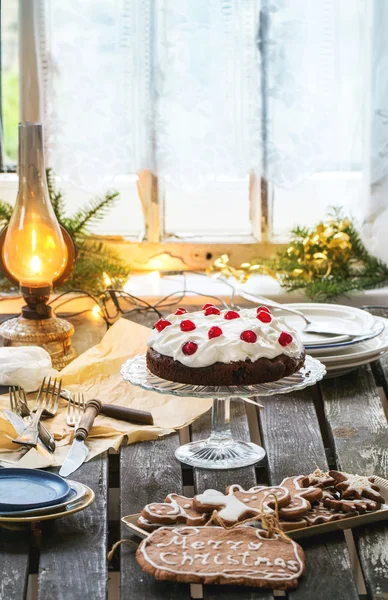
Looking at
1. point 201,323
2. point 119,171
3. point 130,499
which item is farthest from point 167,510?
point 119,171

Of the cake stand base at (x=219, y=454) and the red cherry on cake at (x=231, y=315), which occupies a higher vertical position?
the red cherry on cake at (x=231, y=315)

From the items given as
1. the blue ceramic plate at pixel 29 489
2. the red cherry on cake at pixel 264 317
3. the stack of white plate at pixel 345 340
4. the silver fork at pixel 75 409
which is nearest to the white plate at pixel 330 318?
the stack of white plate at pixel 345 340

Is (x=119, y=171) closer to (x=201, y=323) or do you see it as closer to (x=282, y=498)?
(x=201, y=323)

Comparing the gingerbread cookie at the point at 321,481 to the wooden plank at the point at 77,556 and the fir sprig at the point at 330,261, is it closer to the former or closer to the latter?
the wooden plank at the point at 77,556

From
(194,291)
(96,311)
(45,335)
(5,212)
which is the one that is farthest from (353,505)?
(5,212)

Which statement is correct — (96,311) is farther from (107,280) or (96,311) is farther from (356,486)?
(356,486)

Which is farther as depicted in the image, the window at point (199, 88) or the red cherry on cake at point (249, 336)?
the window at point (199, 88)

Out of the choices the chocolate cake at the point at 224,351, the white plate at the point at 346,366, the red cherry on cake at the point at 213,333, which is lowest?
the white plate at the point at 346,366

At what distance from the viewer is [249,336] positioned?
1.15 m

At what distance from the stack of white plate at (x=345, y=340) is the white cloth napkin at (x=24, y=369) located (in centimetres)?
44

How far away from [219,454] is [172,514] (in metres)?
0.23

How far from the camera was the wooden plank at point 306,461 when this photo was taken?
860 mm

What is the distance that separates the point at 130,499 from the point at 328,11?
58.9 inches

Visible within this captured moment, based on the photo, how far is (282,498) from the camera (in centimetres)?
97
